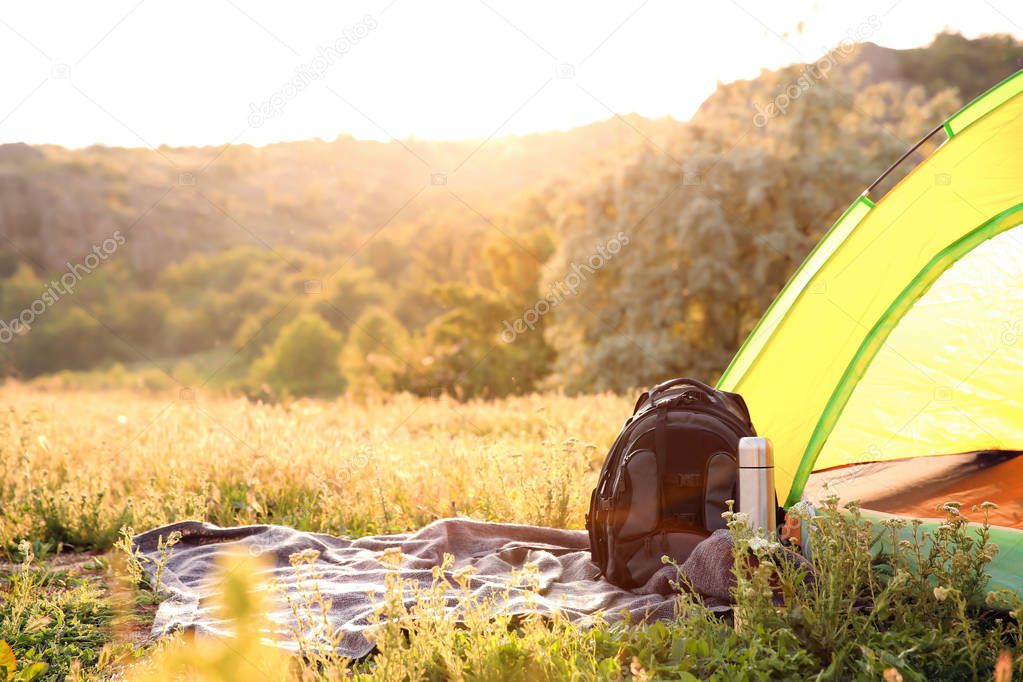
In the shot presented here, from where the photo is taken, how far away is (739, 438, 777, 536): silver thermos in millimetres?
2680

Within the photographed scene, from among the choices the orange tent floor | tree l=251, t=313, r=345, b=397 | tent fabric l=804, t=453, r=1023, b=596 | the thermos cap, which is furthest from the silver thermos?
tree l=251, t=313, r=345, b=397

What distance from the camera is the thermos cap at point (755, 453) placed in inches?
105

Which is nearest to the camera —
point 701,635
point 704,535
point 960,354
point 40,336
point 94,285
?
point 701,635

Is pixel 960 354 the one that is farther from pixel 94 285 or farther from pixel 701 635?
pixel 94 285

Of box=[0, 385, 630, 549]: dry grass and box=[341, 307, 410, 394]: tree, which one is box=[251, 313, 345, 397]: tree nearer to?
box=[341, 307, 410, 394]: tree

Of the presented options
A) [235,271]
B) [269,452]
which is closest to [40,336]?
[235,271]

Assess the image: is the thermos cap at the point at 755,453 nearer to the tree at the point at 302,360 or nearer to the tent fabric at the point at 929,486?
the tent fabric at the point at 929,486

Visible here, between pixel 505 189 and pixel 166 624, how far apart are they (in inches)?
1635

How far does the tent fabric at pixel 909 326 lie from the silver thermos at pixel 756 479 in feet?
3.15

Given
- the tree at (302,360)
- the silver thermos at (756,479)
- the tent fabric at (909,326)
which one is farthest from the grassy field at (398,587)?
the tree at (302,360)

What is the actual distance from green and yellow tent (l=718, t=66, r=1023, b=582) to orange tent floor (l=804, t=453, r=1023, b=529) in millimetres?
148

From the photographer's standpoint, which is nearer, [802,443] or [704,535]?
[704,535]

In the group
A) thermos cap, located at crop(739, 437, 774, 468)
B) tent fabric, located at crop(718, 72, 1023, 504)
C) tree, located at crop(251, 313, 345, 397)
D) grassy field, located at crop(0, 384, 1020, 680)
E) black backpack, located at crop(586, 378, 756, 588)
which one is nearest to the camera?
grassy field, located at crop(0, 384, 1020, 680)

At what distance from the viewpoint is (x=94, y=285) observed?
36688 millimetres
